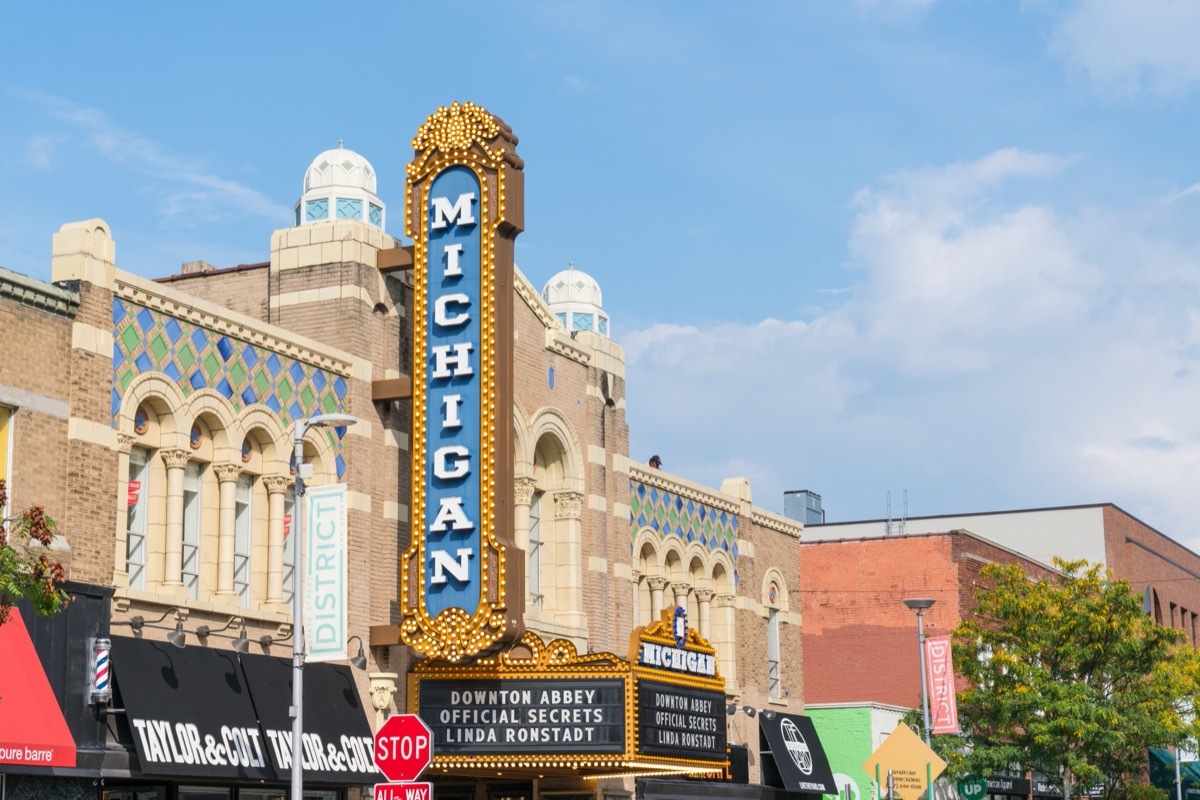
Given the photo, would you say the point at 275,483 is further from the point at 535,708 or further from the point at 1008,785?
the point at 1008,785

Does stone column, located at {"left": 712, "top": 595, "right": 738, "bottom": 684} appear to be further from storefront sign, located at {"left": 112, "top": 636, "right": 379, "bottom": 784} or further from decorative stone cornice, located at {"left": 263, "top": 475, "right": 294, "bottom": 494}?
decorative stone cornice, located at {"left": 263, "top": 475, "right": 294, "bottom": 494}

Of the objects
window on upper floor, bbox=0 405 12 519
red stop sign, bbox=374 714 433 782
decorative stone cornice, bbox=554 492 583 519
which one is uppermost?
decorative stone cornice, bbox=554 492 583 519

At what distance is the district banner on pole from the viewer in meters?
27.7

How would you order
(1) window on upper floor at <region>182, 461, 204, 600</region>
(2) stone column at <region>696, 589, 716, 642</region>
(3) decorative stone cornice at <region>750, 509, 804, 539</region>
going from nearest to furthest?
1. (1) window on upper floor at <region>182, 461, 204, 600</region>
2. (2) stone column at <region>696, 589, 716, 642</region>
3. (3) decorative stone cornice at <region>750, 509, 804, 539</region>

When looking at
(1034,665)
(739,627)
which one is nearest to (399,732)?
(739,627)

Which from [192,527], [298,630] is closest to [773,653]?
[192,527]

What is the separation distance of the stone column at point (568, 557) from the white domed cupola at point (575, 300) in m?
5.90

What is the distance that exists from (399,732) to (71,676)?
4656mm

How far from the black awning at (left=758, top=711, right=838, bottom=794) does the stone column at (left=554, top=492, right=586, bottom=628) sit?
31.6ft

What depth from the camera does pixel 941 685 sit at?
135ft

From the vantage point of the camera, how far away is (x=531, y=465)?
115 feet

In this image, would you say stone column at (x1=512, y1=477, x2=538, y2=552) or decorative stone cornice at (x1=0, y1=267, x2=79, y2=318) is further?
stone column at (x1=512, y1=477, x2=538, y2=552)

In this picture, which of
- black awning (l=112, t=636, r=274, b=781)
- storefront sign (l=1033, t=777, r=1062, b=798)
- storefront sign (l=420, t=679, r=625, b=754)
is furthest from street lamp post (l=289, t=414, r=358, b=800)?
storefront sign (l=1033, t=777, r=1062, b=798)

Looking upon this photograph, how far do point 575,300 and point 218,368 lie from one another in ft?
47.1
